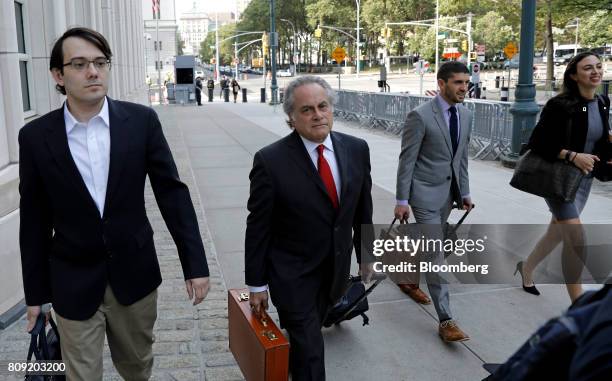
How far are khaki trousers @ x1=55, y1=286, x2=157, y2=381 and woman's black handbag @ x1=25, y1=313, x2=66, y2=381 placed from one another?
1.8 inches

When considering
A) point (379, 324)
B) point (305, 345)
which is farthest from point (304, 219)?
→ point (379, 324)

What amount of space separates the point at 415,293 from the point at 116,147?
130 inches

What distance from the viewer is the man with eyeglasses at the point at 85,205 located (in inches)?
105

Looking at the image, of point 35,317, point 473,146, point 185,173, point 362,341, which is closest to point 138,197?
point 35,317

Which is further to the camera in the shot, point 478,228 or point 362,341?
point 478,228

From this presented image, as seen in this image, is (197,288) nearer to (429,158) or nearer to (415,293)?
(429,158)

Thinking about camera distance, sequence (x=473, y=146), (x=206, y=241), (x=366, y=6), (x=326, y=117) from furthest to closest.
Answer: (x=366, y=6) → (x=473, y=146) → (x=206, y=241) → (x=326, y=117)

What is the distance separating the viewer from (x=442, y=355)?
13.9 feet

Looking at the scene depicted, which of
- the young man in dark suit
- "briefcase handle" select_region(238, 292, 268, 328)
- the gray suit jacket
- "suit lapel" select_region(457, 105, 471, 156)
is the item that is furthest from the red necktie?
"suit lapel" select_region(457, 105, 471, 156)

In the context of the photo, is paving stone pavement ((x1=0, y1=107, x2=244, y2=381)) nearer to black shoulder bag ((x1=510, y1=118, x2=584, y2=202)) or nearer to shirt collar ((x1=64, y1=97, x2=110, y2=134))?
shirt collar ((x1=64, y1=97, x2=110, y2=134))

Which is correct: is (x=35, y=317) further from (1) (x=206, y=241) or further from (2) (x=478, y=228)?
(2) (x=478, y=228)

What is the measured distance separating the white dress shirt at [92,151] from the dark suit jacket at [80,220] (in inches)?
1.4

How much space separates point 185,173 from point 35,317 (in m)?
8.91

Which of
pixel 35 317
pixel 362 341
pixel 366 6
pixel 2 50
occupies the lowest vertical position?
pixel 362 341
